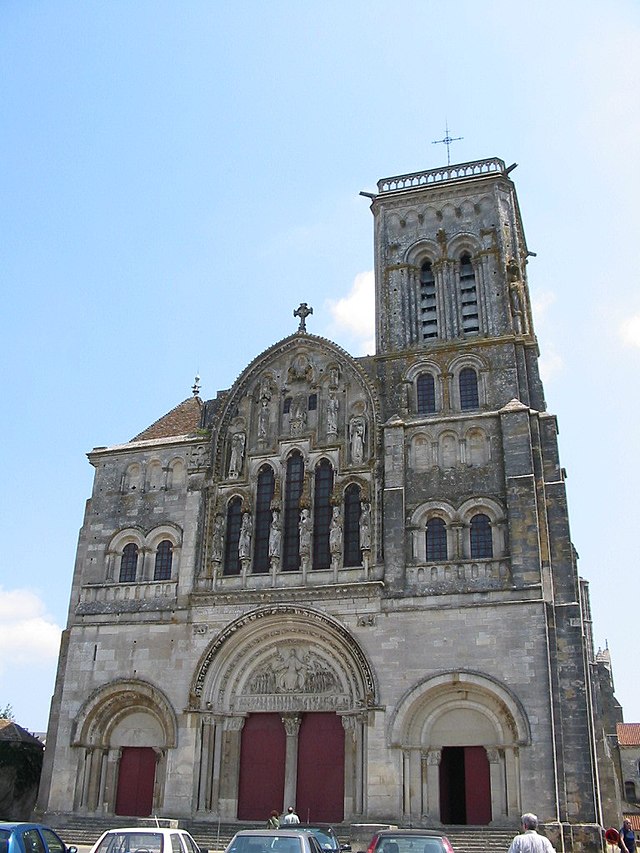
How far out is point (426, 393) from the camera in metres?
28.4

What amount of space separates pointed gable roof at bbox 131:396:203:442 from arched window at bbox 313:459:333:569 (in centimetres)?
568

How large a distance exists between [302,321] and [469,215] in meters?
7.51

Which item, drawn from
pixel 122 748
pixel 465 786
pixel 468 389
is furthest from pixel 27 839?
pixel 468 389

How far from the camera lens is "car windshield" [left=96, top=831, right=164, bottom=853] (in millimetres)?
11008

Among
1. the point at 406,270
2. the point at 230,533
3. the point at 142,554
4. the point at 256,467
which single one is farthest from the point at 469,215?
the point at 142,554

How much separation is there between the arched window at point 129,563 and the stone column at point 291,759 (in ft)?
23.5

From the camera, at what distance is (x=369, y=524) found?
85.2 ft

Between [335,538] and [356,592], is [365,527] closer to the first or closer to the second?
[335,538]

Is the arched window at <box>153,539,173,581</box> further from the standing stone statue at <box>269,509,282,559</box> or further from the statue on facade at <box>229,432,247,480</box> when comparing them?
the standing stone statue at <box>269,509,282,559</box>

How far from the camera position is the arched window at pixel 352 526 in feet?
85.6

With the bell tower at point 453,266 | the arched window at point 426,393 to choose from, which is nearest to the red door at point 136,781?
the arched window at point 426,393

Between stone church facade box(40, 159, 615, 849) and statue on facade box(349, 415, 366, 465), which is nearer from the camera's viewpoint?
stone church facade box(40, 159, 615, 849)

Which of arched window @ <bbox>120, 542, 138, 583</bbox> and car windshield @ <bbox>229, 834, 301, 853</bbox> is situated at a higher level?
arched window @ <bbox>120, 542, 138, 583</bbox>

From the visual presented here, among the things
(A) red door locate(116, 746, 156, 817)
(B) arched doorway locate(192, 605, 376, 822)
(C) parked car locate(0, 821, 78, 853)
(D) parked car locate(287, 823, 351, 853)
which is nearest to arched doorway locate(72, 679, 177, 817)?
(A) red door locate(116, 746, 156, 817)
